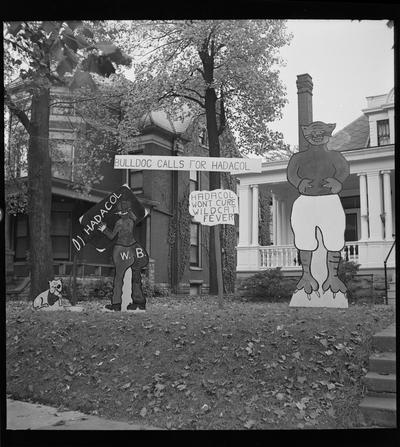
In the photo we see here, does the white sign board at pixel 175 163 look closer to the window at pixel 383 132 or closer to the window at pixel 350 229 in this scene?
the window at pixel 350 229

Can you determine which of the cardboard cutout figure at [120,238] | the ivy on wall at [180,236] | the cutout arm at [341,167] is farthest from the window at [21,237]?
the cutout arm at [341,167]

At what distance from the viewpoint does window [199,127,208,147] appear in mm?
6531

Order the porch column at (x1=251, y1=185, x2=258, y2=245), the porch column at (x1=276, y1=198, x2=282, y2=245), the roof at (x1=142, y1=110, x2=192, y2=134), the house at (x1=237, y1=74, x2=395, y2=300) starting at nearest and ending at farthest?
the house at (x1=237, y1=74, x2=395, y2=300) → the roof at (x1=142, y1=110, x2=192, y2=134) → the porch column at (x1=276, y1=198, x2=282, y2=245) → the porch column at (x1=251, y1=185, x2=258, y2=245)

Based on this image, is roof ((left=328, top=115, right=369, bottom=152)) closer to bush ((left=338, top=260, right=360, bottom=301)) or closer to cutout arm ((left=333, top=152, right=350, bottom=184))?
cutout arm ((left=333, top=152, right=350, bottom=184))

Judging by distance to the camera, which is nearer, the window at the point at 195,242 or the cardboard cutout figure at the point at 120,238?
the cardboard cutout figure at the point at 120,238

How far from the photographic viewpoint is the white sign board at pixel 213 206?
6.45 m

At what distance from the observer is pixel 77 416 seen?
5.64 meters

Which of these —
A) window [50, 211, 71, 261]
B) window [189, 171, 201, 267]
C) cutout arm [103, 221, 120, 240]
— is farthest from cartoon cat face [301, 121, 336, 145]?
window [50, 211, 71, 261]

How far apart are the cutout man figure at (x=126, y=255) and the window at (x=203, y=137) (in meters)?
1.15

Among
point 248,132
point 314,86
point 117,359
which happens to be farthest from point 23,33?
point 117,359

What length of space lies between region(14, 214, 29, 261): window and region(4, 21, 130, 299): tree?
6 cm

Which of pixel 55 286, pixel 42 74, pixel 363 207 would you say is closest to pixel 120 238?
pixel 55 286

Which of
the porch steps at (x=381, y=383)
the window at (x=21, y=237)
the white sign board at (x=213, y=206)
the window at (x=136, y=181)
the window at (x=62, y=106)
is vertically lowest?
the porch steps at (x=381, y=383)
